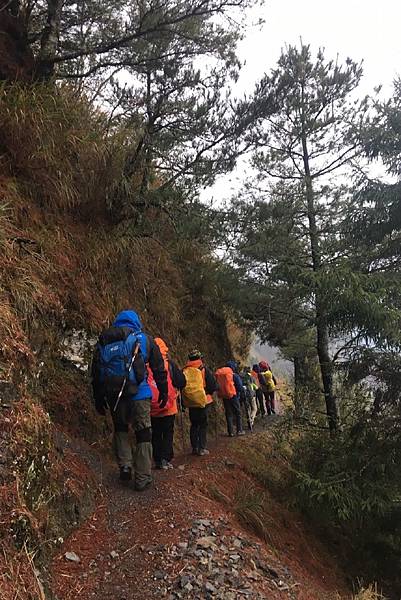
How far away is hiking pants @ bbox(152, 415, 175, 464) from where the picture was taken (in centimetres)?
644

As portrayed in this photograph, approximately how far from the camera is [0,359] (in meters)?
3.98

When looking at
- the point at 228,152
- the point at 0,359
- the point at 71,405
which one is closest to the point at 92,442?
the point at 71,405

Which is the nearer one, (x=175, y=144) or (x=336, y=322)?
(x=336, y=322)

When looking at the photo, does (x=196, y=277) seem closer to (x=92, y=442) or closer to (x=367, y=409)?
(x=367, y=409)

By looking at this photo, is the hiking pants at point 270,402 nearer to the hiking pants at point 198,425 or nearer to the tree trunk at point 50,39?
the hiking pants at point 198,425

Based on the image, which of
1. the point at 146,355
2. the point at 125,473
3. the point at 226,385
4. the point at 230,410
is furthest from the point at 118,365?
the point at 230,410

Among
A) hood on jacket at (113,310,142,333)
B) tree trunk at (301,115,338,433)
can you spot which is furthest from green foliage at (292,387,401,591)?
hood on jacket at (113,310,142,333)

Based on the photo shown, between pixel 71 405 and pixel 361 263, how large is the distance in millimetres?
5474

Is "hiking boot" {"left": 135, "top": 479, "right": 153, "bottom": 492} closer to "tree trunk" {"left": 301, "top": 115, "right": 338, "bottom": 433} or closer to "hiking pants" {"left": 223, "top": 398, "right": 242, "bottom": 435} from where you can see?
"tree trunk" {"left": 301, "top": 115, "right": 338, "bottom": 433}

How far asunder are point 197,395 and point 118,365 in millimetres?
2618

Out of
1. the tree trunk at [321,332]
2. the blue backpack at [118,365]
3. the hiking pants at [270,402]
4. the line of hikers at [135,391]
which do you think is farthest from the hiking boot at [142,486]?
the hiking pants at [270,402]

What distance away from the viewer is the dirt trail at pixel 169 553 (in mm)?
3616

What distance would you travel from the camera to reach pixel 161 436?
21.4 feet

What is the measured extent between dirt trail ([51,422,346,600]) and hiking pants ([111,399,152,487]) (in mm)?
222
